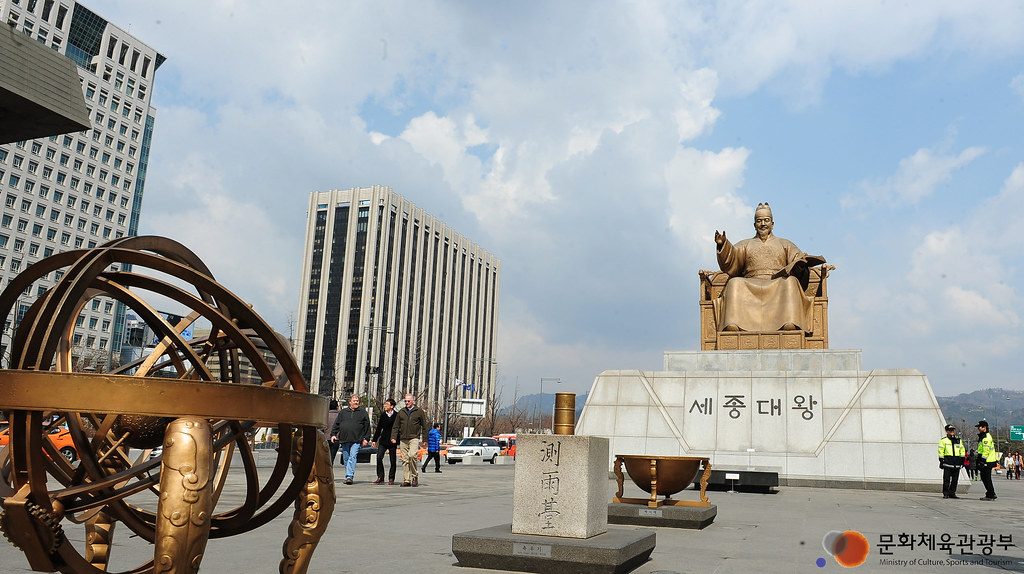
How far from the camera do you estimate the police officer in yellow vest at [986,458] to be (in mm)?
14539

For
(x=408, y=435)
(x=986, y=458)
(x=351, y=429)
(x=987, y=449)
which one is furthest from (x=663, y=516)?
(x=987, y=449)

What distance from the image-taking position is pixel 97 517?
3.54 meters

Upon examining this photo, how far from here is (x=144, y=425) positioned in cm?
335

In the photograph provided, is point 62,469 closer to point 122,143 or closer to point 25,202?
point 25,202

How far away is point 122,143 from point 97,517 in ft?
300

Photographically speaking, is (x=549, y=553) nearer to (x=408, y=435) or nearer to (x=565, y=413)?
(x=565, y=413)

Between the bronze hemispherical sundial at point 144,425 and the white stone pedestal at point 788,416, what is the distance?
45.7 ft

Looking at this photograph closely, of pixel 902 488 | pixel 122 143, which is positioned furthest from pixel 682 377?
pixel 122 143

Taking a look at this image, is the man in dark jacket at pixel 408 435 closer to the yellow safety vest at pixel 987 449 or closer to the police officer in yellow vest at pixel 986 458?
the police officer in yellow vest at pixel 986 458

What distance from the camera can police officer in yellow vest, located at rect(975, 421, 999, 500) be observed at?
14539mm

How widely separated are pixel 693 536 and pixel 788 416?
1079 centimetres

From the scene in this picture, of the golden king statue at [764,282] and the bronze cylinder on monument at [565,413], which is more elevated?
the golden king statue at [764,282]

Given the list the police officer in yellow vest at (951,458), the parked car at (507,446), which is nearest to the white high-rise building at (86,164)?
the parked car at (507,446)

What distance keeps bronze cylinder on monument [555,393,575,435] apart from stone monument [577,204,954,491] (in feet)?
34.4
